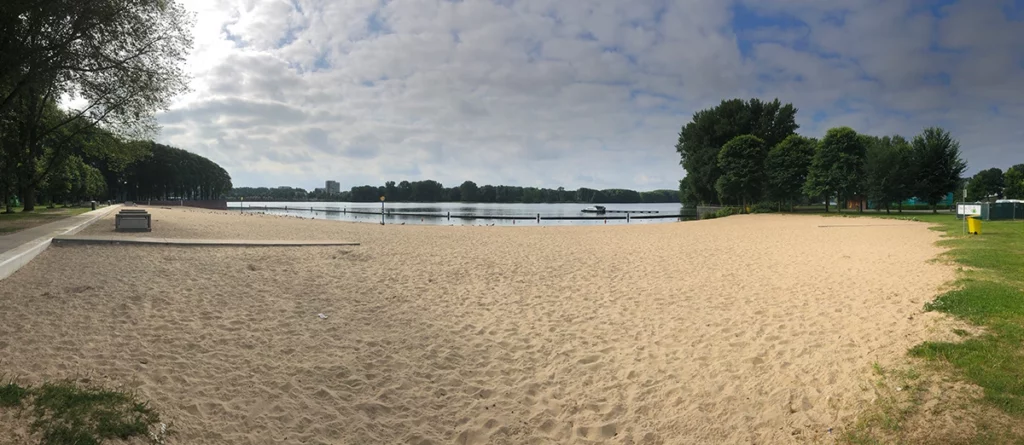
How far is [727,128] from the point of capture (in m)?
61.3

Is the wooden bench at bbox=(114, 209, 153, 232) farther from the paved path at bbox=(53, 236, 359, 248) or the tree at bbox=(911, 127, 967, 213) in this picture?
the tree at bbox=(911, 127, 967, 213)

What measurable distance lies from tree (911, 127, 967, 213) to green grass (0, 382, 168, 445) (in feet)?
174

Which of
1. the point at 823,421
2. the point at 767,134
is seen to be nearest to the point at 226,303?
the point at 823,421

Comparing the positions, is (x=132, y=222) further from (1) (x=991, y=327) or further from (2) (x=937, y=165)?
(2) (x=937, y=165)

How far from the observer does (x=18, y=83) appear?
16953 mm

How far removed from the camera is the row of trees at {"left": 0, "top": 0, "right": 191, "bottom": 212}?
1582 centimetres

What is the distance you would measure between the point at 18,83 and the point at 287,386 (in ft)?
64.2

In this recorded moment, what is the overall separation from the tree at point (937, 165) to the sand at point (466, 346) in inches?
1486

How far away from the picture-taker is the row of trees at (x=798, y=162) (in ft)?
137

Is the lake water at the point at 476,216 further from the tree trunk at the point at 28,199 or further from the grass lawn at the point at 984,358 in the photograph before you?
the grass lawn at the point at 984,358

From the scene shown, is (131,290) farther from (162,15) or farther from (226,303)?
(162,15)

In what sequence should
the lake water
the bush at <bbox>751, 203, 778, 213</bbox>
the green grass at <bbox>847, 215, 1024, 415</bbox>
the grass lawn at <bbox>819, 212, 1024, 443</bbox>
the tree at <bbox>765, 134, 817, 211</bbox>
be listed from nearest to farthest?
the grass lawn at <bbox>819, 212, 1024, 443</bbox> < the green grass at <bbox>847, 215, 1024, 415</bbox> < the tree at <bbox>765, 134, 817, 211</bbox> < the bush at <bbox>751, 203, 778, 213</bbox> < the lake water

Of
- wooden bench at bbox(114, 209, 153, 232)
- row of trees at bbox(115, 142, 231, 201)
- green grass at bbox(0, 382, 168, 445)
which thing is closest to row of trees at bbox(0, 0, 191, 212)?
wooden bench at bbox(114, 209, 153, 232)

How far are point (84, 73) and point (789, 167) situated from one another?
175 feet
